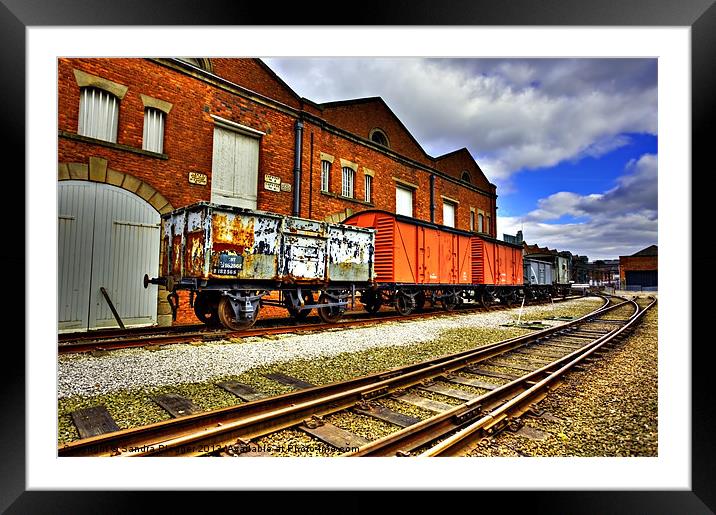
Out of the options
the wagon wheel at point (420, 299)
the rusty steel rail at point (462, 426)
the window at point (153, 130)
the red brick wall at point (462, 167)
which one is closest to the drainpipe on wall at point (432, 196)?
the red brick wall at point (462, 167)

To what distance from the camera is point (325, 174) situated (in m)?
12.3

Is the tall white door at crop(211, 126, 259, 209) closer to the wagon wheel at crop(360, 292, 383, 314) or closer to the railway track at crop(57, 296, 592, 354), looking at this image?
the railway track at crop(57, 296, 592, 354)

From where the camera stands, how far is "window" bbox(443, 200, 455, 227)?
54.4 feet

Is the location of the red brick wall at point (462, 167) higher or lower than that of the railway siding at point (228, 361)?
higher

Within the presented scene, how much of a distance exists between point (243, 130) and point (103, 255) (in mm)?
5207

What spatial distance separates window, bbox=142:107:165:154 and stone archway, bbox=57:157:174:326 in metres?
0.91

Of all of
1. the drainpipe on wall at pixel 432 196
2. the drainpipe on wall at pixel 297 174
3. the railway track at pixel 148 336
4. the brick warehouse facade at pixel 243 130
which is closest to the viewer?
the railway track at pixel 148 336

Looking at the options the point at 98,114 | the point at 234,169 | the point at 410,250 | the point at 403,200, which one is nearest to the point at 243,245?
the point at 234,169

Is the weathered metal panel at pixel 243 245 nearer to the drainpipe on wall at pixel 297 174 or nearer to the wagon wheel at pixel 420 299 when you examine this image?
the drainpipe on wall at pixel 297 174

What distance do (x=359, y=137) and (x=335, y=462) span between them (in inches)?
498

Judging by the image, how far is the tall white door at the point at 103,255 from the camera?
20.0ft
